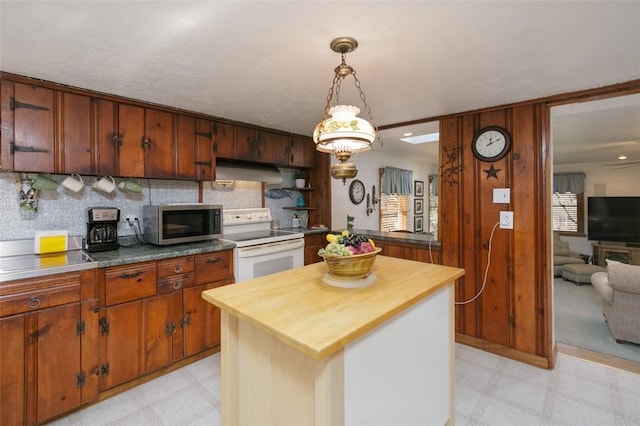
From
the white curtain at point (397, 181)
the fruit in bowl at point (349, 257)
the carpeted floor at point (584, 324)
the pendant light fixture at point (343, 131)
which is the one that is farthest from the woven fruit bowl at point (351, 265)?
the white curtain at point (397, 181)

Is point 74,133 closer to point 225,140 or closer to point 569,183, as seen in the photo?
point 225,140

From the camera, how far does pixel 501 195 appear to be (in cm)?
266

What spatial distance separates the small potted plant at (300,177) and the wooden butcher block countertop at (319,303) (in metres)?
2.35

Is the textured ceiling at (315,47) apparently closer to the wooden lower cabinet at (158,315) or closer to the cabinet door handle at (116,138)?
the cabinet door handle at (116,138)

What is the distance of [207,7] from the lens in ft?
4.27

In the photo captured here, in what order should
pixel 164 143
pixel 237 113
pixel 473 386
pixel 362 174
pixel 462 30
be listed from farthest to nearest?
pixel 362 174
pixel 237 113
pixel 164 143
pixel 473 386
pixel 462 30

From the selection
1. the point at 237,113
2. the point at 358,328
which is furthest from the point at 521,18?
the point at 237,113

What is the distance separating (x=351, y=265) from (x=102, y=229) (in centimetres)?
216

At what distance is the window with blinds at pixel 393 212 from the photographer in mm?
5742

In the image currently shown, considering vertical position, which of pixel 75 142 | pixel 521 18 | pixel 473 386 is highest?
pixel 521 18

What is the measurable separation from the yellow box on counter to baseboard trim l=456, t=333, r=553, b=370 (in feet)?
11.7

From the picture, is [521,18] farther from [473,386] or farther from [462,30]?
[473,386]

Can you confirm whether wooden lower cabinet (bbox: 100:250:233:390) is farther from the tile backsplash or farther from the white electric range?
the tile backsplash

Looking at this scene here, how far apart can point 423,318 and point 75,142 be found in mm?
2747
